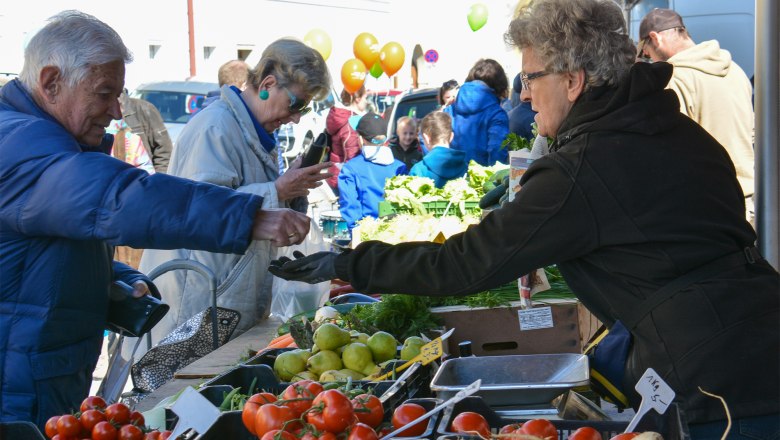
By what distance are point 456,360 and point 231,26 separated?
77.0 ft

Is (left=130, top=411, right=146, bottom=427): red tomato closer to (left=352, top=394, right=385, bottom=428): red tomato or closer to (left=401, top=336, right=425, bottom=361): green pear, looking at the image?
(left=352, top=394, right=385, bottom=428): red tomato

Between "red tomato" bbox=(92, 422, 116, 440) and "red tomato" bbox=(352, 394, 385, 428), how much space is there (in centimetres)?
60

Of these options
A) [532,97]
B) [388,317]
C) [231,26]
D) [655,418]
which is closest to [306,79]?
[388,317]

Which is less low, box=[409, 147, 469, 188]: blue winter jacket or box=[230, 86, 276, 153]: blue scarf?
box=[230, 86, 276, 153]: blue scarf

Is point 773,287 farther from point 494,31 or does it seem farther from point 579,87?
point 494,31

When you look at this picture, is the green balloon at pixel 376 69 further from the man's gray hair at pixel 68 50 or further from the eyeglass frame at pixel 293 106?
the man's gray hair at pixel 68 50

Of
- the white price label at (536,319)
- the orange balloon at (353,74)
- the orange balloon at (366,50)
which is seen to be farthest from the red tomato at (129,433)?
the orange balloon at (366,50)

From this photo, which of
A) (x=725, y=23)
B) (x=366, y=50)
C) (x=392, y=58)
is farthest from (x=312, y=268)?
A: (x=366, y=50)

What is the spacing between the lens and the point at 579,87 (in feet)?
7.68

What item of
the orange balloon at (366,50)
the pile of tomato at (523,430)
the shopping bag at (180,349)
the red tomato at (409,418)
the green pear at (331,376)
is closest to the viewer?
the pile of tomato at (523,430)

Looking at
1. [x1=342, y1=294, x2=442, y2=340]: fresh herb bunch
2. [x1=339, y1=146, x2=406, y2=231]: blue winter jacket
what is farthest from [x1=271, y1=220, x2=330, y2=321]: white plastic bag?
[x1=339, y1=146, x2=406, y2=231]: blue winter jacket

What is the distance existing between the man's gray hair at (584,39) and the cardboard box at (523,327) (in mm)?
1382

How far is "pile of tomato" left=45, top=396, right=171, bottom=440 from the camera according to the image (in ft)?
6.78

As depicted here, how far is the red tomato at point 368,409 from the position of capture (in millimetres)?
2018
